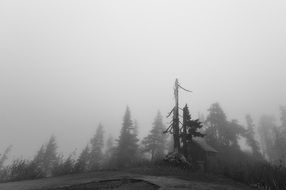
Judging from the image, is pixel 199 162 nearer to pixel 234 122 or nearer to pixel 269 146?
pixel 234 122

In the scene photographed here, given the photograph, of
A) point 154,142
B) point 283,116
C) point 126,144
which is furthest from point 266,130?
point 126,144

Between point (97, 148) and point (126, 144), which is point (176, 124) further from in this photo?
point (97, 148)

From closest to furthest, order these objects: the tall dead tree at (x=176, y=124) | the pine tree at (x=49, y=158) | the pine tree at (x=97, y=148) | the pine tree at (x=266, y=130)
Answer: the tall dead tree at (x=176, y=124)
the pine tree at (x=49, y=158)
the pine tree at (x=97, y=148)
the pine tree at (x=266, y=130)

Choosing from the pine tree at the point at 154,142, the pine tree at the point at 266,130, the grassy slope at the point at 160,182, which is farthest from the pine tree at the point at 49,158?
the pine tree at the point at 266,130

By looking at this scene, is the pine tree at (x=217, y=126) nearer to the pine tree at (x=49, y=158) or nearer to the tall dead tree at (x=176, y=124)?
the tall dead tree at (x=176, y=124)

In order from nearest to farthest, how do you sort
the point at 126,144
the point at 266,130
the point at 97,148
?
the point at 126,144 → the point at 97,148 → the point at 266,130

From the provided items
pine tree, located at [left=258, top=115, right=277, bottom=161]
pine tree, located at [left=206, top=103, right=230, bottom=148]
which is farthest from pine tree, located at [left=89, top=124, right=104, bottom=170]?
pine tree, located at [left=258, top=115, right=277, bottom=161]

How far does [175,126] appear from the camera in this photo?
81.9 feet

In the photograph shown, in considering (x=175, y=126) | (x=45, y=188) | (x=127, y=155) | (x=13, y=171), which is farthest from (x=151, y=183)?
(x=127, y=155)

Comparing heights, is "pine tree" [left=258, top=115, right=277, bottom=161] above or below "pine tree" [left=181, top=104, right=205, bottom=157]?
above

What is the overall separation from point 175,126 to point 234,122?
34.6 meters

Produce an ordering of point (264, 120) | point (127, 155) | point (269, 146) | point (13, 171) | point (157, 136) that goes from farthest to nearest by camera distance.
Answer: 1. point (264, 120)
2. point (269, 146)
3. point (157, 136)
4. point (127, 155)
5. point (13, 171)

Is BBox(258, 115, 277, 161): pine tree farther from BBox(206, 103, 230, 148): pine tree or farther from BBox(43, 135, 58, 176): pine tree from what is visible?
BBox(43, 135, 58, 176): pine tree

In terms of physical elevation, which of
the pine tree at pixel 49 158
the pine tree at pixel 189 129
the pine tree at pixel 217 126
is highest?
the pine tree at pixel 217 126
